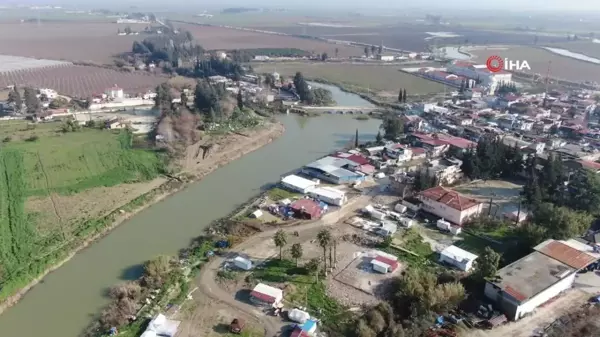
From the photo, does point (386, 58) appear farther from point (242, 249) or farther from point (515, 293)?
point (515, 293)

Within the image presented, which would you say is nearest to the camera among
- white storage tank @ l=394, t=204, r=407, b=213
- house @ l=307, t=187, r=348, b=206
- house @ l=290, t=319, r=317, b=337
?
house @ l=290, t=319, r=317, b=337

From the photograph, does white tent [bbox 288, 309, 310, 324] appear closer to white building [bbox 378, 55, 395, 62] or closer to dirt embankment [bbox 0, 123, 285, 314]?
dirt embankment [bbox 0, 123, 285, 314]

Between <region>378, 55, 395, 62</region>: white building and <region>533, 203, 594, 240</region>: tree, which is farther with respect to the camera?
<region>378, 55, 395, 62</region>: white building

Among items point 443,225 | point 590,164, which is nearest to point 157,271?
point 443,225

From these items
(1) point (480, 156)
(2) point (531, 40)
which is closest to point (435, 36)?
(2) point (531, 40)

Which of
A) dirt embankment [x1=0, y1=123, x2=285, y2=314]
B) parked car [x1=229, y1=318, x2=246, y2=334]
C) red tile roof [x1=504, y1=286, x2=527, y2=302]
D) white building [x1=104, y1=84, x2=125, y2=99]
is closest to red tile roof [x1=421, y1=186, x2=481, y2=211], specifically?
red tile roof [x1=504, y1=286, x2=527, y2=302]

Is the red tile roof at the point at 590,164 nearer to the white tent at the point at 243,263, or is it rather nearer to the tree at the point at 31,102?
the white tent at the point at 243,263

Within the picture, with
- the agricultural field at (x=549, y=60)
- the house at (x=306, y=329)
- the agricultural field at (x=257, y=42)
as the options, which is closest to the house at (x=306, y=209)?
the house at (x=306, y=329)

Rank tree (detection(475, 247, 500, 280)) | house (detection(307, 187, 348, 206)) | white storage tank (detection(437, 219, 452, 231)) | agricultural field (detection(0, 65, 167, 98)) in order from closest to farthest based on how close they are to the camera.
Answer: tree (detection(475, 247, 500, 280)) → white storage tank (detection(437, 219, 452, 231)) → house (detection(307, 187, 348, 206)) → agricultural field (detection(0, 65, 167, 98))

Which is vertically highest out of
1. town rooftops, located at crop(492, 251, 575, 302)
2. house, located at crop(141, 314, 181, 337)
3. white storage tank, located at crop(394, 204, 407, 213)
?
town rooftops, located at crop(492, 251, 575, 302)
